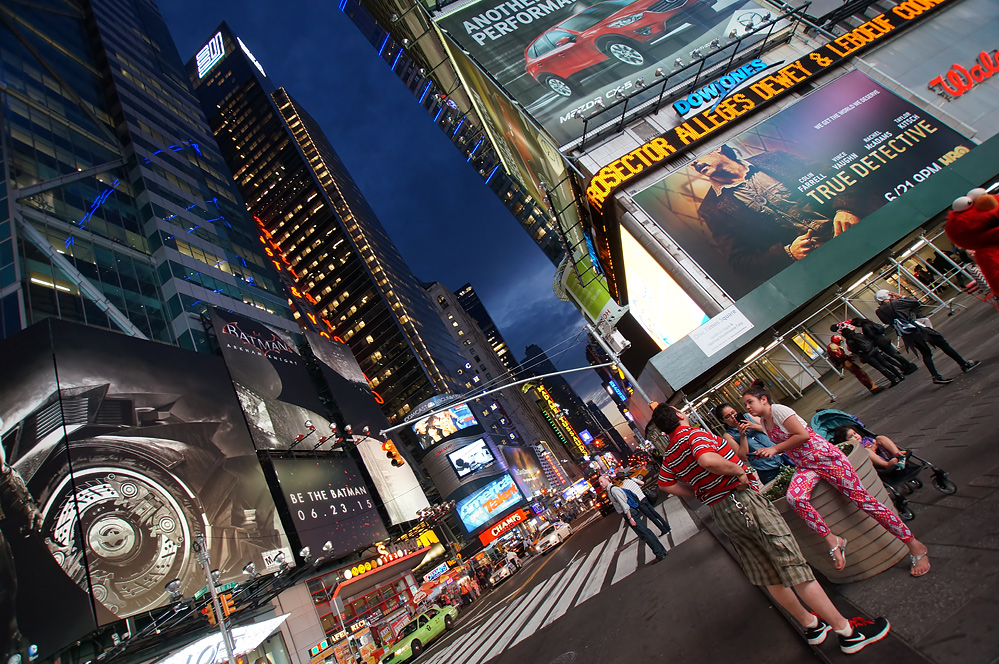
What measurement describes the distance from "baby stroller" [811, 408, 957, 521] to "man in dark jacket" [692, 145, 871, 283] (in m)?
13.9

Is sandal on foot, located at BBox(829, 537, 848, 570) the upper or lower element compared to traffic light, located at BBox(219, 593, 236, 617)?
lower

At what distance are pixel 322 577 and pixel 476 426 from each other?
34681mm

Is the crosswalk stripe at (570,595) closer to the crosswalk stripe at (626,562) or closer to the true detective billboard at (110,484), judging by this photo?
the crosswalk stripe at (626,562)

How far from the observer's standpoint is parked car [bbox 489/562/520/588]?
89.6ft

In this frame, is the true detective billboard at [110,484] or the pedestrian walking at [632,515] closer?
the pedestrian walking at [632,515]

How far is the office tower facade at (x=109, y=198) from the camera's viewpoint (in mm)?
21453

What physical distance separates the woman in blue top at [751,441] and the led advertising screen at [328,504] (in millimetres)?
23414

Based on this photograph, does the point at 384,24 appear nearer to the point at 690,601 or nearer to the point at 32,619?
the point at 32,619

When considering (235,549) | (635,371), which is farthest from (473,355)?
(235,549)

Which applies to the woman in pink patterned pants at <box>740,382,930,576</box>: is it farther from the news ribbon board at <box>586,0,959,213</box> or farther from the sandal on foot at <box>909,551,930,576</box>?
the news ribbon board at <box>586,0,959,213</box>

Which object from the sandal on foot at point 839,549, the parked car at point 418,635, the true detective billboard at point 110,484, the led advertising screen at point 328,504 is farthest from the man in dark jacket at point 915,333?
the led advertising screen at point 328,504

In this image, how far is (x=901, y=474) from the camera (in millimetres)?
4574

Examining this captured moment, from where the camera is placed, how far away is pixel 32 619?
12.7m

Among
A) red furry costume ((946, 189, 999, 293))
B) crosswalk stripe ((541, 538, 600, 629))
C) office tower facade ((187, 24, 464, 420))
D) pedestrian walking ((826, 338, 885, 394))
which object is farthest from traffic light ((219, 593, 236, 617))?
office tower facade ((187, 24, 464, 420))
